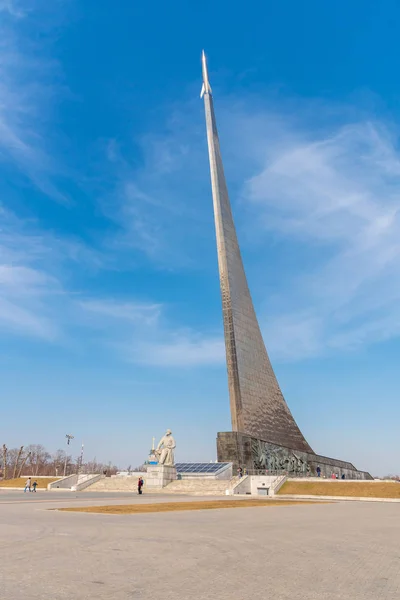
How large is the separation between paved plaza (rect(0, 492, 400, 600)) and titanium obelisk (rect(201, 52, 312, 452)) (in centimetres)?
A: 1955

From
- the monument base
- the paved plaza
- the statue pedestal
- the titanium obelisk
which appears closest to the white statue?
the statue pedestal

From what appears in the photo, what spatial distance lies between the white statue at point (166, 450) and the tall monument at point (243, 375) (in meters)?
2.58

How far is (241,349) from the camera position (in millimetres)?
28859

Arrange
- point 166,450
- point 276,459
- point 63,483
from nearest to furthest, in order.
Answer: point 166,450
point 63,483
point 276,459

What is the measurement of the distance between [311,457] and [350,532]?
24.4 m

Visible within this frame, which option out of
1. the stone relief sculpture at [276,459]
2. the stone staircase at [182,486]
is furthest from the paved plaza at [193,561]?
the stone relief sculpture at [276,459]

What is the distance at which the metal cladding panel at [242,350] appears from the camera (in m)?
27.7

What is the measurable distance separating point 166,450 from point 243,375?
6.64 metres

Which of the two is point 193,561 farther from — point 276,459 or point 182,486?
point 276,459

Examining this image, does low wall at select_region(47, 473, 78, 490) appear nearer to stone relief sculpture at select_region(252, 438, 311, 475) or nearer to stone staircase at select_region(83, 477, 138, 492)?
stone staircase at select_region(83, 477, 138, 492)

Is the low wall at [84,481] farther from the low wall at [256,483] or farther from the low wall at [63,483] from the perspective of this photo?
the low wall at [256,483]

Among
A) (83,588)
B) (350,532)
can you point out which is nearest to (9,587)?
(83,588)

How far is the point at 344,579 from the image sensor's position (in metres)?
4.17

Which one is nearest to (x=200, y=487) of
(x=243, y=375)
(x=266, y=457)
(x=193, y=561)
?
(x=266, y=457)
